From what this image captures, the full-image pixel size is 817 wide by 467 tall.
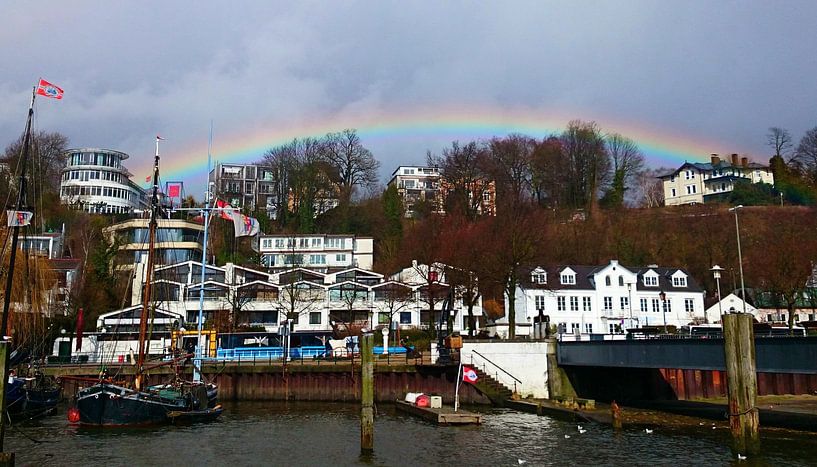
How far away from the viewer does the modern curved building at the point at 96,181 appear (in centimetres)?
10848

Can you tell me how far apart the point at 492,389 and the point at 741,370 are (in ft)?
79.2

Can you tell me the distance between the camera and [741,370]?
23891 millimetres

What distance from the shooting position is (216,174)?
118m

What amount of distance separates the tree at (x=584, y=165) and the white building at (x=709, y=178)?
103 ft

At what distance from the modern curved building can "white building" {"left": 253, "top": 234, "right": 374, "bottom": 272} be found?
96.5 feet

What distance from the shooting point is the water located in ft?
92.4

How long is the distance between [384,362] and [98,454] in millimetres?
23344

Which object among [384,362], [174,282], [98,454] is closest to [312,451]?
[98,454]

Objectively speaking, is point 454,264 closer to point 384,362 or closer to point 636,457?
point 384,362

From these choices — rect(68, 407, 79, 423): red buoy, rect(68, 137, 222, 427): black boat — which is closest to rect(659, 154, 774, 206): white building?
rect(68, 137, 222, 427): black boat

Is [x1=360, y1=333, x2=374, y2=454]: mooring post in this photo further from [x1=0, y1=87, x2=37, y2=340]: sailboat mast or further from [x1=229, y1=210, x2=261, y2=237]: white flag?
[x1=229, y1=210, x2=261, y2=237]: white flag

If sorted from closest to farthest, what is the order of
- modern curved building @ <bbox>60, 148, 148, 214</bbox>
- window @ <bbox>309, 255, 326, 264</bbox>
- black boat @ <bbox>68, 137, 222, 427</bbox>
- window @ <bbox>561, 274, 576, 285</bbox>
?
black boat @ <bbox>68, 137, 222, 427</bbox> → window @ <bbox>561, 274, 576, 285</bbox> → window @ <bbox>309, 255, 326, 264</bbox> → modern curved building @ <bbox>60, 148, 148, 214</bbox>

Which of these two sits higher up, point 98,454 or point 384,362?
point 384,362

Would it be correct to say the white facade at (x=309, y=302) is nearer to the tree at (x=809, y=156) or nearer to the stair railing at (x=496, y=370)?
the stair railing at (x=496, y=370)
